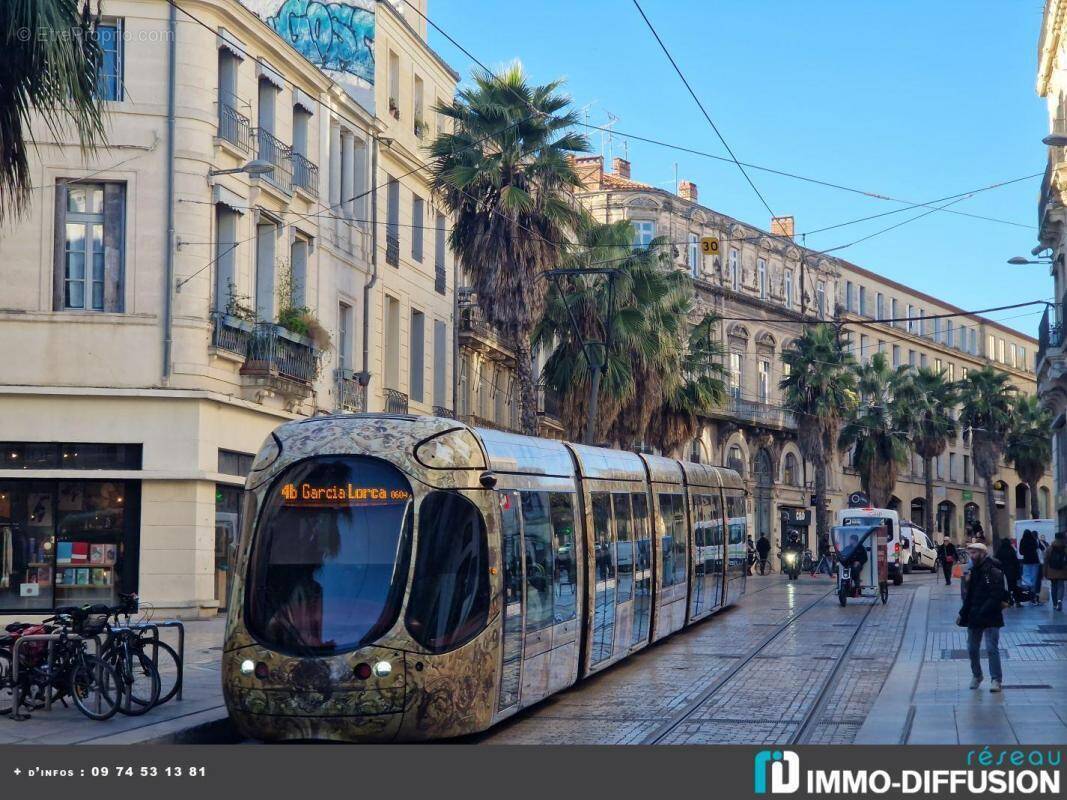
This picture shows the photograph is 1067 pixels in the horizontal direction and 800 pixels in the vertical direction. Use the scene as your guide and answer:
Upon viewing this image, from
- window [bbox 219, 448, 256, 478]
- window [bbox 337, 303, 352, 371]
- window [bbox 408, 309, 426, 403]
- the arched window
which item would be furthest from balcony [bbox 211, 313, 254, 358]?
the arched window

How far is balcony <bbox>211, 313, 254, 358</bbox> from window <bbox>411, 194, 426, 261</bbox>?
1101 cm

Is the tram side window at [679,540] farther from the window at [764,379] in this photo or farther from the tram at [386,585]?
the window at [764,379]

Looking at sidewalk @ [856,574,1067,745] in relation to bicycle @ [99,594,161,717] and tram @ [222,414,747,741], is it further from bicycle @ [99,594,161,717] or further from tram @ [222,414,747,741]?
bicycle @ [99,594,161,717]

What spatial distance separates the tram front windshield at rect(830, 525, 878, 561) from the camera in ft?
112

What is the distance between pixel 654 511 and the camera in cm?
2144

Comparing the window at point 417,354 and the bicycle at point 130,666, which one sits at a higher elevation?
the window at point 417,354

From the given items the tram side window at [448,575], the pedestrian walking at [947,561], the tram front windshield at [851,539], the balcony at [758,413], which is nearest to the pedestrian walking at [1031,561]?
the tram front windshield at [851,539]

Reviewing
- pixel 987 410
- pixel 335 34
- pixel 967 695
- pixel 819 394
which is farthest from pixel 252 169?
pixel 987 410

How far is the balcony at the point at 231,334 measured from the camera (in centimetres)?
2805

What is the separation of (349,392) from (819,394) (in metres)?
31.6

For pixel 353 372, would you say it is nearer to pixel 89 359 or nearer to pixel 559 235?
pixel 559 235

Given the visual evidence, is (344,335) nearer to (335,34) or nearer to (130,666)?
(335,34)

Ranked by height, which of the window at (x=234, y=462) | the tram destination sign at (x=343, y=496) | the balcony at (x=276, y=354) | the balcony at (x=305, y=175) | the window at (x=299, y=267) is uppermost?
the balcony at (x=305, y=175)

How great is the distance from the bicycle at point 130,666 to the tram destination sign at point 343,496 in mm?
2543
